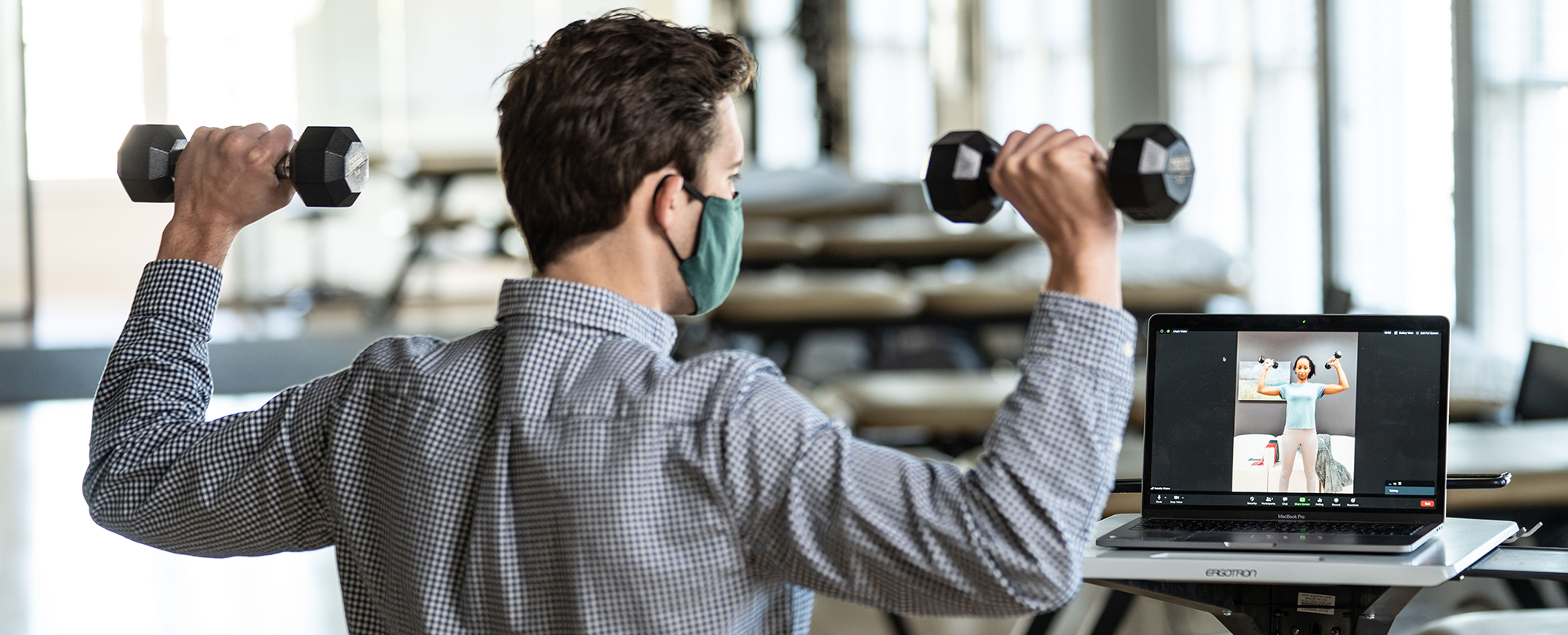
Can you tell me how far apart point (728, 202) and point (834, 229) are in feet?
16.3

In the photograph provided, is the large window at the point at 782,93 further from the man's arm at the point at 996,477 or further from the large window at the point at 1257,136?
the man's arm at the point at 996,477

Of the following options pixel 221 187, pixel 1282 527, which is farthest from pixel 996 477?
pixel 221 187

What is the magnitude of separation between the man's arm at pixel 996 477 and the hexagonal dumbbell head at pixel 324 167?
0.45 m

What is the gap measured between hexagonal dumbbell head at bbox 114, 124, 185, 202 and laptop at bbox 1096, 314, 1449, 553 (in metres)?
0.94

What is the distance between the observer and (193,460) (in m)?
1.08

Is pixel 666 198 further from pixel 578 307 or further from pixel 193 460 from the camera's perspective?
pixel 193 460

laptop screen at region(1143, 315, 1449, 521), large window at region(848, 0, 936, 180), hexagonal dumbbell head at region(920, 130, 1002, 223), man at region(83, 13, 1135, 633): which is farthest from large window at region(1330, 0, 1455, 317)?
large window at region(848, 0, 936, 180)

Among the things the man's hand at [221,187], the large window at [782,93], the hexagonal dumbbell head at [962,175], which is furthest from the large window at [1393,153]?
the large window at [782,93]

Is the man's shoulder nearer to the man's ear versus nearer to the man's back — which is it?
the man's back

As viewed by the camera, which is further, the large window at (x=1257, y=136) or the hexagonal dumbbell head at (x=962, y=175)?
the large window at (x=1257, y=136)

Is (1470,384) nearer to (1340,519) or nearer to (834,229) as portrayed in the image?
(1340,519)

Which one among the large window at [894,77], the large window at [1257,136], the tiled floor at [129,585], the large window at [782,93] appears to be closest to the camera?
the tiled floor at [129,585]

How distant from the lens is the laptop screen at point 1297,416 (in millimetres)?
1375

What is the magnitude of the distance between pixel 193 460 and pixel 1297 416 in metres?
1.04
